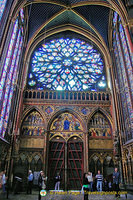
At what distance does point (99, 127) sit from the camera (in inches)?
549

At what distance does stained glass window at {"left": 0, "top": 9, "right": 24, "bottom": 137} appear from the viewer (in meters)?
10.8

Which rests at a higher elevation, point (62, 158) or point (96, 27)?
point (96, 27)

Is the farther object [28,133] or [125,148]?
[28,133]

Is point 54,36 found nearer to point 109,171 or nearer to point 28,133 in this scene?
point 28,133

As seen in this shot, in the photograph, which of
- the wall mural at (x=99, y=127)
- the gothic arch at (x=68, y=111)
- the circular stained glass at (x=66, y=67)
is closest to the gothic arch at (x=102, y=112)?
the wall mural at (x=99, y=127)

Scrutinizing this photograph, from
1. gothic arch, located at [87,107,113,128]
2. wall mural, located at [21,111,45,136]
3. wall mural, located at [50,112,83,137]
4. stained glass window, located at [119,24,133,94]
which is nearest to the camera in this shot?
stained glass window, located at [119,24,133,94]

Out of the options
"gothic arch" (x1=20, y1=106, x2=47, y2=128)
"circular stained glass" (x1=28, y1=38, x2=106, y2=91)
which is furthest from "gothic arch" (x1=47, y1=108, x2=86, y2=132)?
"circular stained glass" (x1=28, y1=38, x2=106, y2=91)

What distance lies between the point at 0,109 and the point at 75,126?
5972mm

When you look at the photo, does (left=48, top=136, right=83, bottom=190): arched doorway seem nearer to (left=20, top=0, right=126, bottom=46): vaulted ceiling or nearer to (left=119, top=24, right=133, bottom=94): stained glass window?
(left=119, top=24, right=133, bottom=94): stained glass window

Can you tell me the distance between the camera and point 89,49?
1772 cm

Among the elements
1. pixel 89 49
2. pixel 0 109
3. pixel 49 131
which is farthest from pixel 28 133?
pixel 89 49

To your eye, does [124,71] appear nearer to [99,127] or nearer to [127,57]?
[127,57]

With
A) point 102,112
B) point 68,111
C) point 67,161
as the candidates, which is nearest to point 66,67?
point 68,111

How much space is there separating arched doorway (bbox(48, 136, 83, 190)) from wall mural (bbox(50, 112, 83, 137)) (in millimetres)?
447
